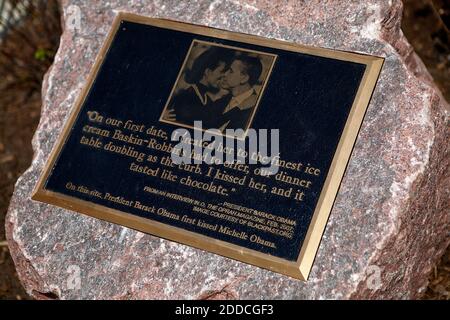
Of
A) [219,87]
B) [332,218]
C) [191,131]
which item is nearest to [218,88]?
[219,87]

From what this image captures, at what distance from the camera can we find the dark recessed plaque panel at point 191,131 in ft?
7.93

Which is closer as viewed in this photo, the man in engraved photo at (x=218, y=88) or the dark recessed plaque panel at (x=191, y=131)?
the dark recessed plaque panel at (x=191, y=131)

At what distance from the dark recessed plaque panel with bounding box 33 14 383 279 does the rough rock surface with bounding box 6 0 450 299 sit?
0.25 feet

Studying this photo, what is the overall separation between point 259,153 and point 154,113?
1.94 ft

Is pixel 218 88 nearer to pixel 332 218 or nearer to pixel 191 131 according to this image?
pixel 191 131

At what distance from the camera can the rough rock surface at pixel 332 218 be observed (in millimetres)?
2363

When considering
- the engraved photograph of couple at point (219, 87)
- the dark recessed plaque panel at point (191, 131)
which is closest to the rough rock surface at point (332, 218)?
the dark recessed plaque panel at point (191, 131)

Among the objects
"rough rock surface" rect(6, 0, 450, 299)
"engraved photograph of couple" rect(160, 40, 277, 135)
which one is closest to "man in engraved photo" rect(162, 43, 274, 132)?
"engraved photograph of couple" rect(160, 40, 277, 135)

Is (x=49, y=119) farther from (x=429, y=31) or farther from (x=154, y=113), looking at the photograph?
(x=429, y=31)

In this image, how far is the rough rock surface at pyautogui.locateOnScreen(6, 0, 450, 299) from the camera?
236cm

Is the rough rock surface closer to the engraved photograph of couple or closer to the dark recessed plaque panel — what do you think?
the dark recessed plaque panel

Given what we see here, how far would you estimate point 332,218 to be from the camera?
2416 mm

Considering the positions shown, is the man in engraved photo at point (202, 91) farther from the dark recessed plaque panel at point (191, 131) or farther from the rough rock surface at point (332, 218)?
the rough rock surface at point (332, 218)

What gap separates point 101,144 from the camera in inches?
111
